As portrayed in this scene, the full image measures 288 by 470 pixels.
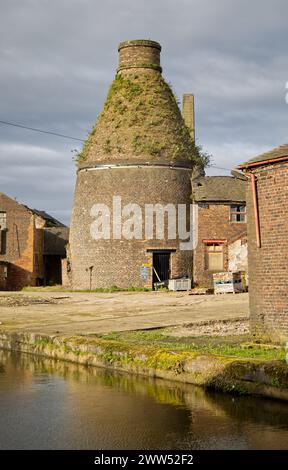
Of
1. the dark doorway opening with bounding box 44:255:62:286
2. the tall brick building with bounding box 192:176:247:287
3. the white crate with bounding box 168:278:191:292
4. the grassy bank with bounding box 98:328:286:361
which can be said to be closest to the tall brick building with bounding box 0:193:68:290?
the dark doorway opening with bounding box 44:255:62:286

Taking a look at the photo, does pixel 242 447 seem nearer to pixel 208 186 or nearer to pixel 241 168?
pixel 241 168

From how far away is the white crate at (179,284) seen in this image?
34.0m

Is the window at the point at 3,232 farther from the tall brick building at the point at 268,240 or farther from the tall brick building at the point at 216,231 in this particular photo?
the tall brick building at the point at 268,240

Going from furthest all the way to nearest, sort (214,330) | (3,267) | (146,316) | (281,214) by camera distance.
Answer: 1. (3,267)
2. (146,316)
3. (214,330)
4. (281,214)

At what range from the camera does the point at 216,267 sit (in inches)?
1396

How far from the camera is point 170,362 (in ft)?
29.5

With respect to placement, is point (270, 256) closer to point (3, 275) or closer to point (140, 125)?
point (140, 125)

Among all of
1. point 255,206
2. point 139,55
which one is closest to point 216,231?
point 139,55

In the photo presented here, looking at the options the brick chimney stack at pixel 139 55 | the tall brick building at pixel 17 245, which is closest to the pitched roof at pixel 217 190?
the brick chimney stack at pixel 139 55

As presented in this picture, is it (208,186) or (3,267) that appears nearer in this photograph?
(208,186)

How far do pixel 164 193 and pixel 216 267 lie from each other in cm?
560

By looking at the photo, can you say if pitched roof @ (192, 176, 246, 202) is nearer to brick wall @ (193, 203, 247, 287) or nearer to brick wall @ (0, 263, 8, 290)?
brick wall @ (193, 203, 247, 287)
